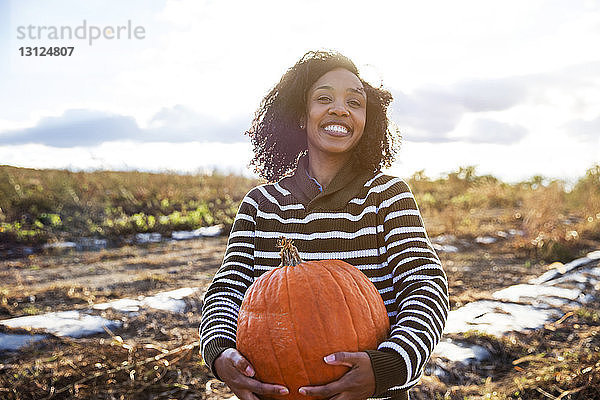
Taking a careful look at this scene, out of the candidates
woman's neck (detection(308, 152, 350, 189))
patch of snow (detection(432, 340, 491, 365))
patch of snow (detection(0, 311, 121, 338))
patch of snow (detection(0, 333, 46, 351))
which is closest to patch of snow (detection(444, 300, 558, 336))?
Result: patch of snow (detection(432, 340, 491, 365))

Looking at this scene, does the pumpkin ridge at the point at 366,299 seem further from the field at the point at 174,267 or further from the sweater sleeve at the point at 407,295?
the field at the point at 174,267

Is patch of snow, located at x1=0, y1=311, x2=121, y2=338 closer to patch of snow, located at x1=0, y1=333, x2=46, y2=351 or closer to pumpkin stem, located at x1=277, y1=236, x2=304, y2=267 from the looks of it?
patch of snow, located at x1=0, y1=333, x2=46, y2=351

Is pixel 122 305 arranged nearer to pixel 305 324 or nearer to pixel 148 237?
pixel 305 324

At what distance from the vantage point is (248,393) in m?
1.80

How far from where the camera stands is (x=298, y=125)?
2.64 meters

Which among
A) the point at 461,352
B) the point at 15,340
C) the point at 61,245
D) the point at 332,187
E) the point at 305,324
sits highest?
the point at 332,187

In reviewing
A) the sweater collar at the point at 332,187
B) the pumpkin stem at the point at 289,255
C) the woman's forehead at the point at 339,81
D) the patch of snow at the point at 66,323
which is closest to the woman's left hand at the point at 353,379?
the pumpkin stem at the point at 289,255

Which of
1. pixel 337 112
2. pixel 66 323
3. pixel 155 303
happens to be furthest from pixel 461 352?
pixel 66 323

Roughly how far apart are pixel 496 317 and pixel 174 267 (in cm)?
397

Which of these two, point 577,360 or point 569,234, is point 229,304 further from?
point 569,234

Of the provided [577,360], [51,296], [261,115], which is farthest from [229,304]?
[51,296]

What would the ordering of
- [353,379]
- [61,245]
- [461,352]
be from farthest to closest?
[61,245]
[461,352]
[353,379]

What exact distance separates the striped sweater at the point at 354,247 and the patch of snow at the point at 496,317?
243cm

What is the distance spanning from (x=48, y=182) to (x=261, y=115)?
9195 mm
